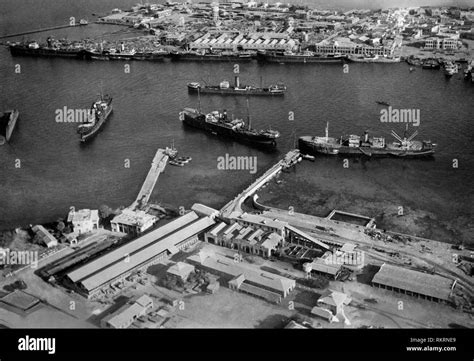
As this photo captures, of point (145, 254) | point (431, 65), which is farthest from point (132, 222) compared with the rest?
point (431, 65)

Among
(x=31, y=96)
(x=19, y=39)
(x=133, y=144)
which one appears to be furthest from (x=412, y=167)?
(x=19, y=39)

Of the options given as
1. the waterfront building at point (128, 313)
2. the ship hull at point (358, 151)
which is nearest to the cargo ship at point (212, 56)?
the ship hull at point (358, 151)

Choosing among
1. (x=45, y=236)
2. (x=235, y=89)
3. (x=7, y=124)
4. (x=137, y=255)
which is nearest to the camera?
(x=137, y=255)

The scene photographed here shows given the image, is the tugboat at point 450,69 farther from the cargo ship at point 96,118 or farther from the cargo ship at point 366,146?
the cargo ship at point 96,118

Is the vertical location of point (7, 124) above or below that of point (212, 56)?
below

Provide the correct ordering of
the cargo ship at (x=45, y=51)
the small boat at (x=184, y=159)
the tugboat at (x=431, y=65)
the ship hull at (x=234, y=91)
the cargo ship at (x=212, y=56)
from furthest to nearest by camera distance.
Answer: the cargo ship at (x=45, y=51) < the cargo ship at (x=212, y=56) < the tugboat at (x=431, y=65) < the ship hull at (x=234, y=91) < the small boat at (x=184, y=159)

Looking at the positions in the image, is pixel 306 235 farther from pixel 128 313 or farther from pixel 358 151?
pixel 358 151

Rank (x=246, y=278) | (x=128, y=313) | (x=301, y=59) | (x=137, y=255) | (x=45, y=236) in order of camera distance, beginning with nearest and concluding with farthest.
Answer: (x=128, y=313) → (x=246, y=278) → (x=137, y=255) → (x=45, y=236) → (x=301, y=59)
